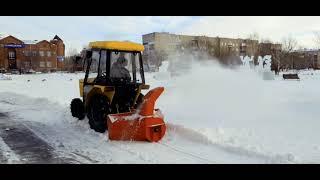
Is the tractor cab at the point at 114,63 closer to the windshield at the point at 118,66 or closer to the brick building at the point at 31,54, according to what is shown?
the windshield at the point at 118,66

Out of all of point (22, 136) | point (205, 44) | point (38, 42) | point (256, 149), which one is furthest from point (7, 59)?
point (256, 149)

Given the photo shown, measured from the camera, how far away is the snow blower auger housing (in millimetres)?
8297

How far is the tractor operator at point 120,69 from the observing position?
9.47 metres

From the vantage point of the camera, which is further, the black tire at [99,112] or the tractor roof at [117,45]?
the tractor roof at [117,45]

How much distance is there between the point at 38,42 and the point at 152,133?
69412 millimetres

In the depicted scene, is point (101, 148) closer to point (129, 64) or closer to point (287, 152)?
point (129, 64)

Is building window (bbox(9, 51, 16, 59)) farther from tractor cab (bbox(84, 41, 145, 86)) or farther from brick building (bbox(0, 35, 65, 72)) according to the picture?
tractor cab (bbox(84, 41, 145, 86))

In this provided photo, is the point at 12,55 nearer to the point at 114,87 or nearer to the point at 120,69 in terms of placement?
the point at 120,69

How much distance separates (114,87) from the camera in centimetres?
918

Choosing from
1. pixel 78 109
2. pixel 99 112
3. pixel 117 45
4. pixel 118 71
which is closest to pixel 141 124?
pixel 99 112

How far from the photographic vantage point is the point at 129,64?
9.81m

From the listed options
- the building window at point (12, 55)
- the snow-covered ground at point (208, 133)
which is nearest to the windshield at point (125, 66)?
the snow-covered ground at point (208, 133)

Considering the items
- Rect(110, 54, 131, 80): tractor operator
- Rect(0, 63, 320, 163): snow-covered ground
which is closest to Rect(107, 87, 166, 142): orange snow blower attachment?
Rect(0, 63, 320, 163): snow-covered ground
